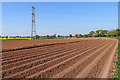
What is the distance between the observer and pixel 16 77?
4520 mm

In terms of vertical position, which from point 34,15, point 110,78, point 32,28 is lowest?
point 110,78

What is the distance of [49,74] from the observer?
490 centimetres

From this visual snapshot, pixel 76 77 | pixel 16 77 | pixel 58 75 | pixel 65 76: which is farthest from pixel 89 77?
pixel 16 77

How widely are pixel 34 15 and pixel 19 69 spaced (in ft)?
122

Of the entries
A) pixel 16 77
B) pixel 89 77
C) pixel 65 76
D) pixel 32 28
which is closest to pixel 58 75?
pixel 65 76

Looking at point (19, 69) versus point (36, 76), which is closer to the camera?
point (36, 76)

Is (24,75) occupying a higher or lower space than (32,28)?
lower

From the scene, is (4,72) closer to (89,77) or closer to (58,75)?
(58,75)

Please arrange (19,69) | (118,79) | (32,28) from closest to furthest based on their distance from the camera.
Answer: (118,79) < (19,69) < (32,28)

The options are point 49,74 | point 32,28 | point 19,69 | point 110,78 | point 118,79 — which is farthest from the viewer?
point 32,28

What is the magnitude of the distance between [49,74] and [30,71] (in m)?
0.91

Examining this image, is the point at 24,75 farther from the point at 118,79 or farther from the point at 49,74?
the point at 118,79

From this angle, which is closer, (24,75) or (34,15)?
(24,75)

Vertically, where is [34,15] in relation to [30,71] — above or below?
above
